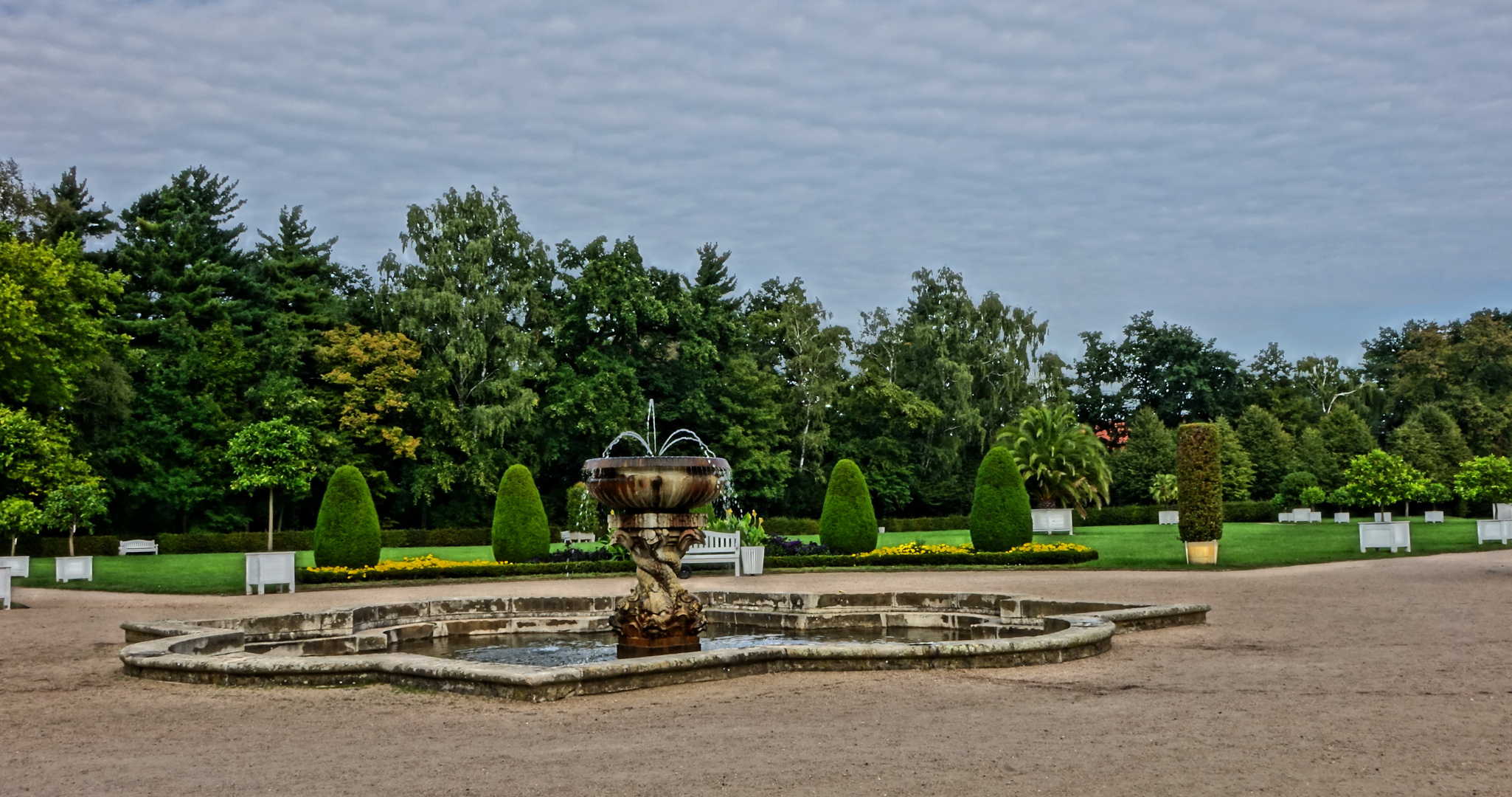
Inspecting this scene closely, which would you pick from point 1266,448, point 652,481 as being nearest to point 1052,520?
point 1266,448

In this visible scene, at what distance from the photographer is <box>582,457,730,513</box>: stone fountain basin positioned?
9.12m

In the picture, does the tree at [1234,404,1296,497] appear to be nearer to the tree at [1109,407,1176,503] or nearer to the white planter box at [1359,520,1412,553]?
the tree at [1109,407,1176,503]

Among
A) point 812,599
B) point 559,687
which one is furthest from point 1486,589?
point 559,687

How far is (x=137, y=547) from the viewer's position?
3319cm

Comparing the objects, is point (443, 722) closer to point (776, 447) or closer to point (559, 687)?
point (559, 687)

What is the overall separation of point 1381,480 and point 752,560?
1992cm

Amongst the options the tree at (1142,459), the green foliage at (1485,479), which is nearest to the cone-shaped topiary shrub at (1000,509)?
the green foliage at (1485,479)

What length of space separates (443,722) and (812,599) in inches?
262

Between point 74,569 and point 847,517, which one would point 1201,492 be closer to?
point 847,517

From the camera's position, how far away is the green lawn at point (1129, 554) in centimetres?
2075

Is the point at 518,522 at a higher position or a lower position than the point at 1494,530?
higher

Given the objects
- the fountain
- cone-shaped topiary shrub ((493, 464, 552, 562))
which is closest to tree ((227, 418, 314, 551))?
cone-shaped topiary shrub ((493, 464, 552, 562))

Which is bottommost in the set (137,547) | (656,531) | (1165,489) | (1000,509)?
(137,547)

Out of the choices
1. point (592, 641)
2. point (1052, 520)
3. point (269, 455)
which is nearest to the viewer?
point (592, 641)
